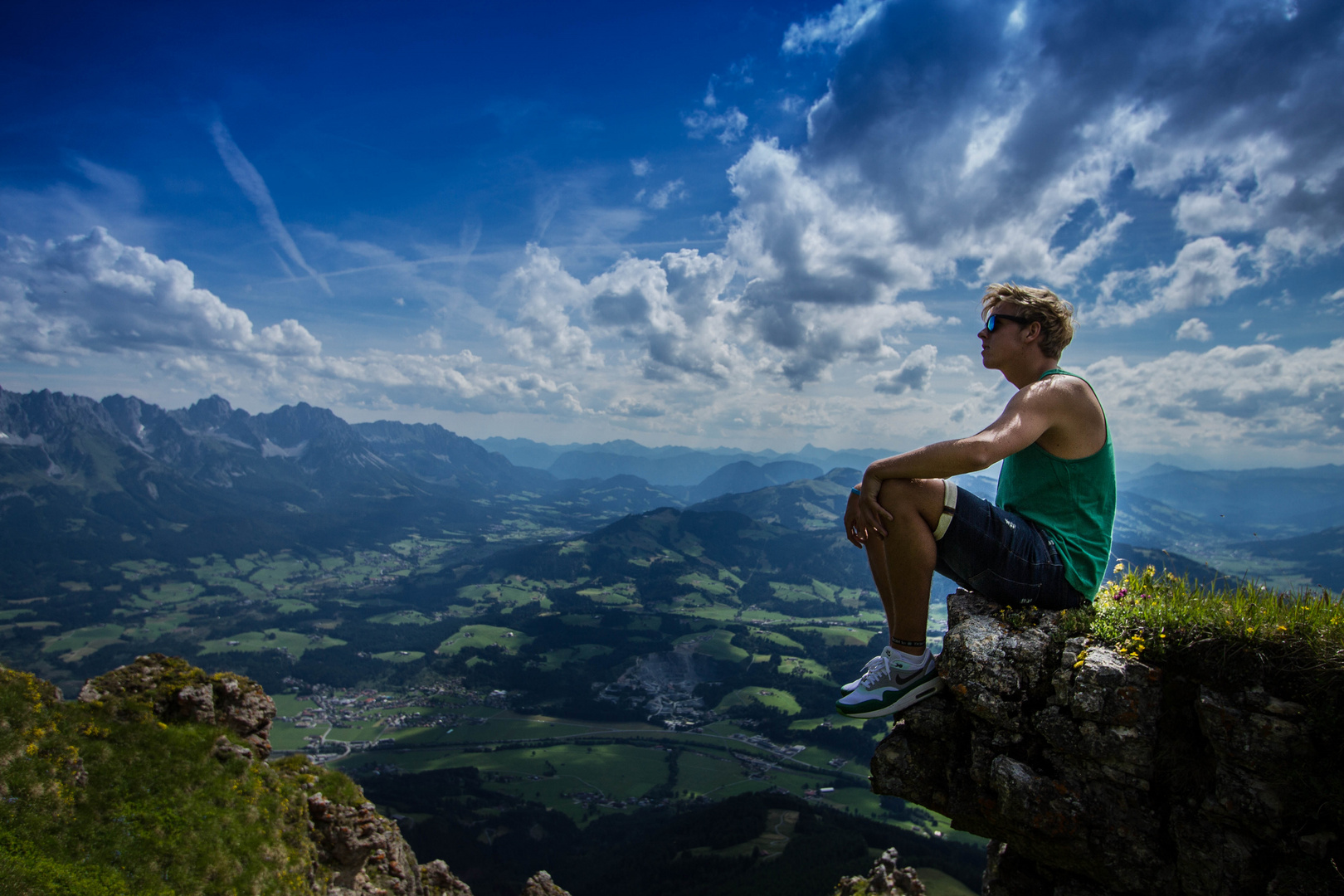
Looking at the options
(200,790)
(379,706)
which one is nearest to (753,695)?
(379,706)

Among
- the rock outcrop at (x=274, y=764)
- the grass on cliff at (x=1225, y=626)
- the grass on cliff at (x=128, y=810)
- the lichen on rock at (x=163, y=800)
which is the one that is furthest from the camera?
the rock outcrop at (x=274, y=764)

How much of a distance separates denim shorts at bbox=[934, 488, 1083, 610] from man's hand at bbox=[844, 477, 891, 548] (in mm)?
799

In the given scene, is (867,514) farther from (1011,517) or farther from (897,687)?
(897,687)

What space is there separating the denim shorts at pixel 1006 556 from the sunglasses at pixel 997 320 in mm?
2274

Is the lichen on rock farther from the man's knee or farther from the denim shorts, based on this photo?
the denim shorts

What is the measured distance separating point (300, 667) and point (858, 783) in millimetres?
184518

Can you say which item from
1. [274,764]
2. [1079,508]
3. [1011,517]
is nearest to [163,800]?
[274,764]

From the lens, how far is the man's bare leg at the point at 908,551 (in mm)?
6160

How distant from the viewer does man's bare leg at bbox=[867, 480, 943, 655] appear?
616 cm

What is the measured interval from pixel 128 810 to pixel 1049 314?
21.6m

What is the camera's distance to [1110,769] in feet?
17.6

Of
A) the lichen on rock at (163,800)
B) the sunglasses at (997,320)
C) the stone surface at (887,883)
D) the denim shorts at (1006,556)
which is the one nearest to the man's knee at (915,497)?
the denim shorts at (1006,556)

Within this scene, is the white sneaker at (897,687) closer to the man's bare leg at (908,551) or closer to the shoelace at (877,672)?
the shoelace at (877,672)

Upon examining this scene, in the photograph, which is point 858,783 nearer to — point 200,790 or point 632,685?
point 632,685
